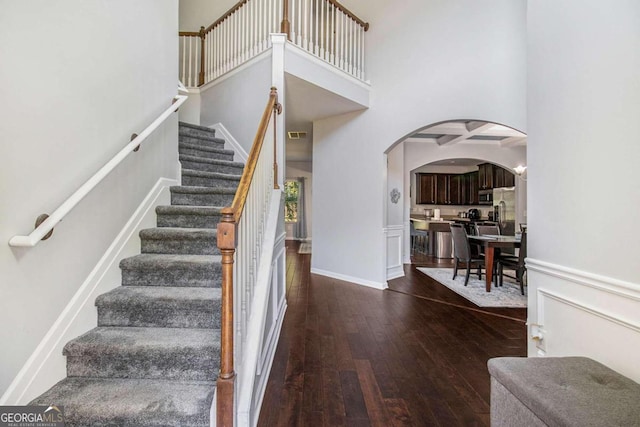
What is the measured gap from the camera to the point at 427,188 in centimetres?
972

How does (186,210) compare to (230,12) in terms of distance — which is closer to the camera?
(186,210)

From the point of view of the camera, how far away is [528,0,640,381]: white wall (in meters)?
1.17

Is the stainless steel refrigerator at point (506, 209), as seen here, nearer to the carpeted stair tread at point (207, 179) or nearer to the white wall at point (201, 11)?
the carpeted stair tread at point (207, 179)

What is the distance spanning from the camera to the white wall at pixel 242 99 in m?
3.57

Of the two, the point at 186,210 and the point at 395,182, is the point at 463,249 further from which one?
the point at 186,210

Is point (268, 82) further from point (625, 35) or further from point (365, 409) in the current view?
point (365, 409)

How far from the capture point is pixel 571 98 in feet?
4.76

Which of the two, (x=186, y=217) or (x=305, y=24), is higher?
(x=305, y=24)

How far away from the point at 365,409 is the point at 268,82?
11.1 feet

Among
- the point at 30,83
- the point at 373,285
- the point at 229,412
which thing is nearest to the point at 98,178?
the point at 30,83

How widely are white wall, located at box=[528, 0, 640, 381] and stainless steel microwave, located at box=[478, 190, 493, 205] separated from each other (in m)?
7.55

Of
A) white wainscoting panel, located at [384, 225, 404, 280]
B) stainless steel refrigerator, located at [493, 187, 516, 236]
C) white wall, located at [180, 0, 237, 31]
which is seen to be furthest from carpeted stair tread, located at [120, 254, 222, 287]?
stainless steel refrigerator, located at [493, 187, 516, 236]

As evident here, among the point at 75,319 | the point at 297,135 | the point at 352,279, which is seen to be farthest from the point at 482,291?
the point at 297,135

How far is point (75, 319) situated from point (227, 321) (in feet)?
3.35
